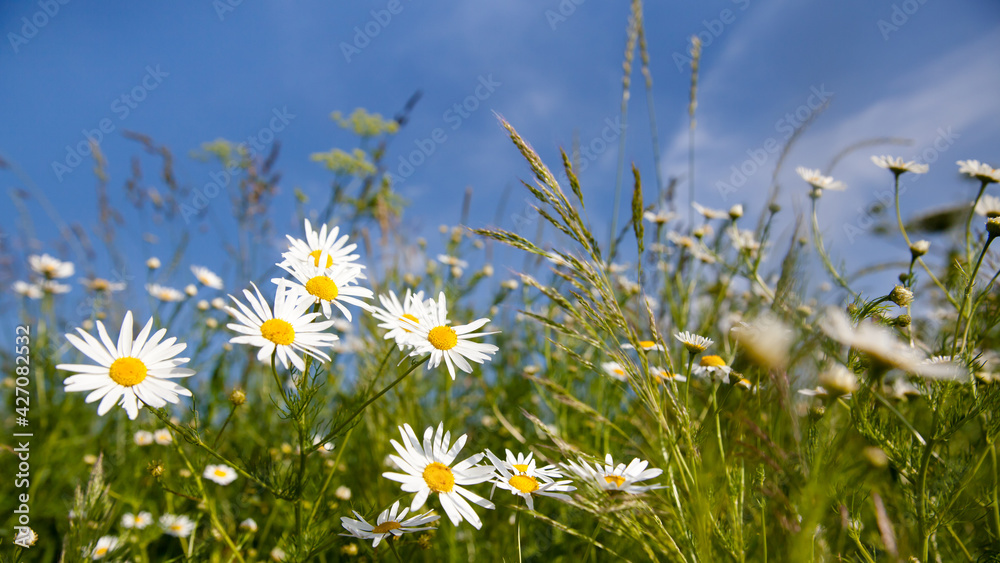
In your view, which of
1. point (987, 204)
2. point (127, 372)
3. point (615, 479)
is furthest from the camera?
point (987, 204)

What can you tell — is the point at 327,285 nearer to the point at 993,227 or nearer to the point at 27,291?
the point at 993,227

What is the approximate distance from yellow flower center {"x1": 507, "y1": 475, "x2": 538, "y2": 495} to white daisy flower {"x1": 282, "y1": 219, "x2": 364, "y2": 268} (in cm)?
52

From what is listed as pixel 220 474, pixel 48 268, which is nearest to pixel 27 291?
pixel 48 268

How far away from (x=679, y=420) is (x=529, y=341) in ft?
5.50

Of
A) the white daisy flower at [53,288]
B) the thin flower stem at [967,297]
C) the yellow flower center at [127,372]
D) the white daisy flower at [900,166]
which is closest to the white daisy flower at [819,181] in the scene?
the white daisy flower at [900,166]

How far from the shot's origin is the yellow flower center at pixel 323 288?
1.06 metres

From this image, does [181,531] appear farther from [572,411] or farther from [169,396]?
[572,411]

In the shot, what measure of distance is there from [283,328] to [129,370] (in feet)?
0.80

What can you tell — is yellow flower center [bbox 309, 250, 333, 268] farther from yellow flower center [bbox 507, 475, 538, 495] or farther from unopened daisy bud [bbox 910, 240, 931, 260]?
unopened daisy bud [bbox 910, 240, 931, 260]

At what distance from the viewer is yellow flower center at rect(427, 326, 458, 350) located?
1074 millimetres

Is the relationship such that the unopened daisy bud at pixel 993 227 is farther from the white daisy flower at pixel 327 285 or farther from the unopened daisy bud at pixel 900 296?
the white daisy flower at pixel 327 285

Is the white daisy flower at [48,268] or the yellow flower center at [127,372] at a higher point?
the white daisy flower at [48,268]

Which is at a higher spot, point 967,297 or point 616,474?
point 967,297

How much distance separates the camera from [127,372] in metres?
0.89
